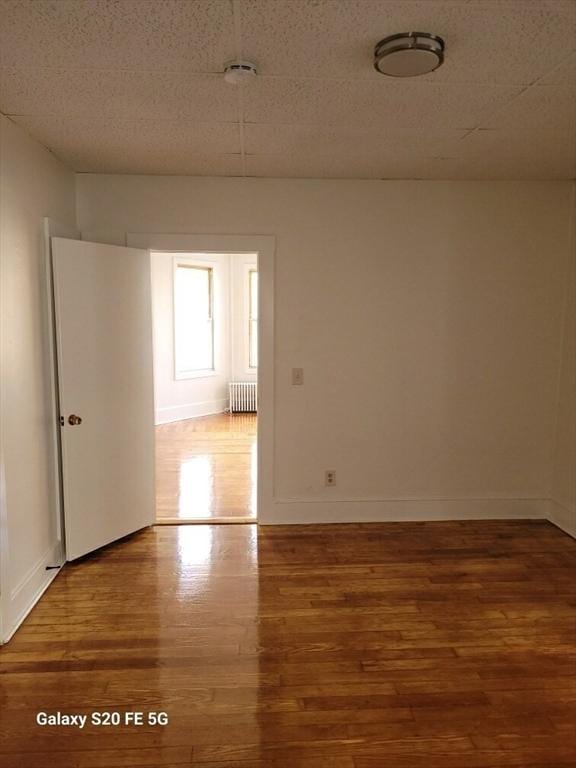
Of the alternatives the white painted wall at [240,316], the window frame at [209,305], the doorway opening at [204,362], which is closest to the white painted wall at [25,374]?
the doorway opening at [204,362]

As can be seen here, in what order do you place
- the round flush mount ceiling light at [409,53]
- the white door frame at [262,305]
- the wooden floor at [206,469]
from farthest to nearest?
the wooden floor at [206,469]
the white door frame at [262,305]
the round flush mount ceiling light at [409,53]

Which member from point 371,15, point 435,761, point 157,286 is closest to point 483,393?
point 435,761

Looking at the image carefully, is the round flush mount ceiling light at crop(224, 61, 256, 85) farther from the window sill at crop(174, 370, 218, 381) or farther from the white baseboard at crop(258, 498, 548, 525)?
the window sill at crop(174, 370, 218, 381)

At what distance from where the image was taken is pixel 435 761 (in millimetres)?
1883

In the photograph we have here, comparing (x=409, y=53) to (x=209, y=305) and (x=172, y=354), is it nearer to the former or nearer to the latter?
(x=172, y=354)

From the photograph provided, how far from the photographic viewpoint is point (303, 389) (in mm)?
3908

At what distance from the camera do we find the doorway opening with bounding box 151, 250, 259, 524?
605cm

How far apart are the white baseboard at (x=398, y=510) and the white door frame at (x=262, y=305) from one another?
13 cm

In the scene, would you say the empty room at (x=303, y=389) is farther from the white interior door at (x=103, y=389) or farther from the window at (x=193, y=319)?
the window at (x=193, y=319)

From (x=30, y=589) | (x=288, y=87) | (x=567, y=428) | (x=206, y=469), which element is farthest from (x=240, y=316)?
(x=288, y=87)

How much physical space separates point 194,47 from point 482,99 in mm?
1264

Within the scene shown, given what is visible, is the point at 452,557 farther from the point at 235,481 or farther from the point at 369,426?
the point at 235,481

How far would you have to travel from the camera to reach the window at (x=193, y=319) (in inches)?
300

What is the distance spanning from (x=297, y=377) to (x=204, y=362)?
4417 millimetres
